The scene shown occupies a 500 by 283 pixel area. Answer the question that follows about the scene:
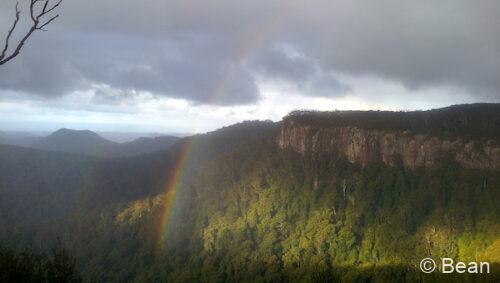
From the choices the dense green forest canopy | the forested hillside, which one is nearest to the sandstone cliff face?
the forested hillside

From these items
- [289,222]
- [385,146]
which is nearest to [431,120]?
[385,146]

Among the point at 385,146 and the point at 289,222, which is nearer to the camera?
the point at 385,146

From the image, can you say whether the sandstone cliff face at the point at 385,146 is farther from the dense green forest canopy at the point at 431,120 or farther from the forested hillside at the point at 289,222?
the dense green forest canopy at the point at 431,120

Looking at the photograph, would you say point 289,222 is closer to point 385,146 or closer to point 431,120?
point 385,146

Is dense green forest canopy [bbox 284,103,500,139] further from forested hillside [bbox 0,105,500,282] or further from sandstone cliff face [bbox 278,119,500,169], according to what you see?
sandstone cliff face [bbox 278,119,500,169]

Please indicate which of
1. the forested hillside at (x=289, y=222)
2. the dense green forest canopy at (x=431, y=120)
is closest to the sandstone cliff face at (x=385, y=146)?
the forested hillside at (x=289, y=222)

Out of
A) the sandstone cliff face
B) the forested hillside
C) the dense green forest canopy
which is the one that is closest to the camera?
the forested hillside
